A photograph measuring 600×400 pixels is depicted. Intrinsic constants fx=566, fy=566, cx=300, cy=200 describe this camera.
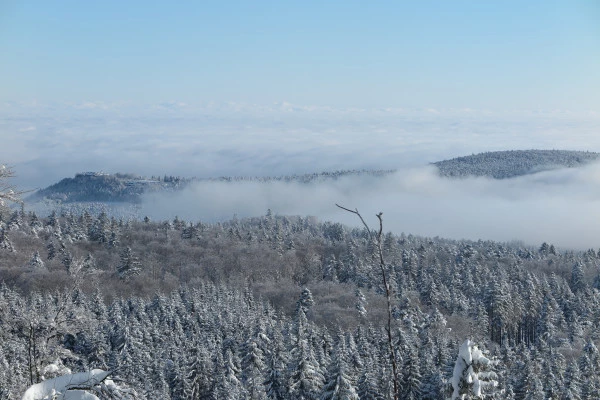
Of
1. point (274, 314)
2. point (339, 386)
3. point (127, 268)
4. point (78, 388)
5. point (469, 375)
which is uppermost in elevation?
point (78, 388)

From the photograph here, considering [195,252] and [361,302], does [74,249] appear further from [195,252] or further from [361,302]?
[361,302]

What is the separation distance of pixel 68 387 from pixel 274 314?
71741 millimetres

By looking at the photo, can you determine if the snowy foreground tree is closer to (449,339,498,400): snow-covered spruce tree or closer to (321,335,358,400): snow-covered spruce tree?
→ (449,339,498,400): snow-covered spruce tree

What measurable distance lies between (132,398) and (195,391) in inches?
1472

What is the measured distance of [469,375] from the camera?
16000 millimetres

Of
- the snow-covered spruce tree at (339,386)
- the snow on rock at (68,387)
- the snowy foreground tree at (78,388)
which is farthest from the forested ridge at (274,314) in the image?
the snow on rock at (68,387)

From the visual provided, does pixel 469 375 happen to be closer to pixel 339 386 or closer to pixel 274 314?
pixel 339 386

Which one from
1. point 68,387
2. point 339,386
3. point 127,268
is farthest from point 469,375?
point 127,268

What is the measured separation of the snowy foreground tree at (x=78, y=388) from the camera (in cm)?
767

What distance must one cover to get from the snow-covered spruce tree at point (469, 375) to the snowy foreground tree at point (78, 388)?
10811 mm

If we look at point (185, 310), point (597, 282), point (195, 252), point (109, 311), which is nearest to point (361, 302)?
point (185, 310)

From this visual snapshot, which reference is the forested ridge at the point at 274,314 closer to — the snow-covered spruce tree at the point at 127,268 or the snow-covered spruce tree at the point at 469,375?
the snow-covered spruce tree at the point at 127,268

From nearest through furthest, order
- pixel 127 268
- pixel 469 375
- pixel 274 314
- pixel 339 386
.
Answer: pixel 469 375 < pixel 339 386 < pixel 274 314 < pixel 127 268

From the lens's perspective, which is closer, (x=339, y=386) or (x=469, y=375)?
(x=469, y=375)
